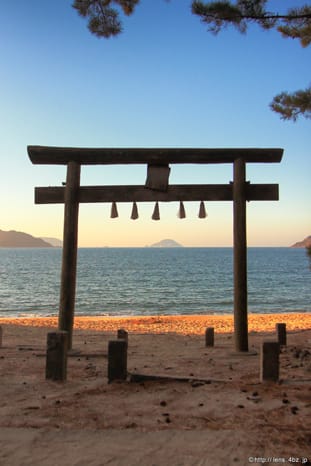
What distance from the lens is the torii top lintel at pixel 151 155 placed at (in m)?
8.51

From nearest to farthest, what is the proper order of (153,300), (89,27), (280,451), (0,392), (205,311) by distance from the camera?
(280,451), (0,392), (89,27), (205,311), (153,300)

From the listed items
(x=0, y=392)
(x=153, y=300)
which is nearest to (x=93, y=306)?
(x=153, y=300)

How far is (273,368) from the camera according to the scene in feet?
18.1

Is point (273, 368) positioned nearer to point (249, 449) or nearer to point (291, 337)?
point (249, 449)

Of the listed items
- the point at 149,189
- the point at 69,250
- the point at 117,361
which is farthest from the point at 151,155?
the point at 117,361

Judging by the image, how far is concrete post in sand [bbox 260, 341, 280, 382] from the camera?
18.1ft

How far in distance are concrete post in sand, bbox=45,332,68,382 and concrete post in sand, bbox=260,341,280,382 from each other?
8.95ft

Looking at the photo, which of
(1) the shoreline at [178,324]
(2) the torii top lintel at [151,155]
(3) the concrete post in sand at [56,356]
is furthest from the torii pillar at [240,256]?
(1) the shoreline at [178,324]

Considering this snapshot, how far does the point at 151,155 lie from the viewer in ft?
28.2

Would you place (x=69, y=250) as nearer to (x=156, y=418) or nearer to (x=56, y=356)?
(x=56, y=356)

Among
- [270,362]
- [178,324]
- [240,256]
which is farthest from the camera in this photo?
[178,324]

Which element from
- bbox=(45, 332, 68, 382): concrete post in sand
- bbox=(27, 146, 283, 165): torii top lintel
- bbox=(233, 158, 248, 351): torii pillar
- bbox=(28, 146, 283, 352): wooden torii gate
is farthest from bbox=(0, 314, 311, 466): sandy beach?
bbox=(27, 146, 283, 165): torii top lintel

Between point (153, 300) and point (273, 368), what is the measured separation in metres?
34.2

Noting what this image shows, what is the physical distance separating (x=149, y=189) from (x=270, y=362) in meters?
4.39
